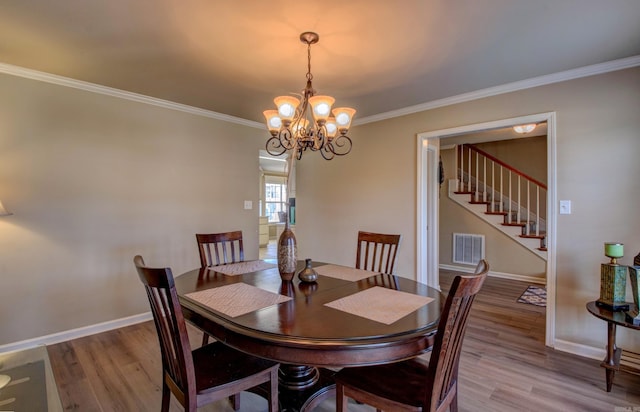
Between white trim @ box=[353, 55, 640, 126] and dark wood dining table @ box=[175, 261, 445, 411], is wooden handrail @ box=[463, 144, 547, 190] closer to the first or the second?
white trim @ box=[353, 55, 640, 126]

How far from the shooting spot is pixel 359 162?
400 cm

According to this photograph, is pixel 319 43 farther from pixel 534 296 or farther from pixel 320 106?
pixel 534 296

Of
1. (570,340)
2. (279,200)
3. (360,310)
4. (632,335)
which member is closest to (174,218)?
(360,310)

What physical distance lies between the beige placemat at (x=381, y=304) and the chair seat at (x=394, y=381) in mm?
263

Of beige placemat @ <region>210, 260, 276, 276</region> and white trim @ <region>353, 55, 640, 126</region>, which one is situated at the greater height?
white trim @ <region>353, 55, 640, 126</region>

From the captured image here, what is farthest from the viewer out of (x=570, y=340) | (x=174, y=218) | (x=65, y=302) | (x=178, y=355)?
(x=174, y=218)

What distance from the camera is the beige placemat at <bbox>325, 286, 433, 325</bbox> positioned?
4.48 ft

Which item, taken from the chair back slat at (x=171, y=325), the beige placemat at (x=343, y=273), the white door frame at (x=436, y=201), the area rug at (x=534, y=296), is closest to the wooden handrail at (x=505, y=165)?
the area rug at (x=534, y=296)

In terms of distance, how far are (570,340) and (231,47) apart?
3512mm

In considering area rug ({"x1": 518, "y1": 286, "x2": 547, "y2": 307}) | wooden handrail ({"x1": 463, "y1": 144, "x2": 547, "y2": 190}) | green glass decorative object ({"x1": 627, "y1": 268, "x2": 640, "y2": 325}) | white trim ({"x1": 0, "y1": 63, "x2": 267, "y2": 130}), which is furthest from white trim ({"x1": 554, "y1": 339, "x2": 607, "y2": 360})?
white trim ({"x1": 0, "y1": 63, "x2": 267, "y2": 130})

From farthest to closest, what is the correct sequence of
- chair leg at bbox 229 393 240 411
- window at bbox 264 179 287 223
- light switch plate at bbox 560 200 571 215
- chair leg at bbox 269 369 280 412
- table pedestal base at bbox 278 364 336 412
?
window at bbox 264 179 287 223, light switch plate at bbox 560 200 571 215, chair leg at bbox 229 393 240 411, table pedestal base at bbox 278 364 336 412, chair leg at bbox 269 369 280 412

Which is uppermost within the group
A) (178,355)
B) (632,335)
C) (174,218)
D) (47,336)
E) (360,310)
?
(174,218)

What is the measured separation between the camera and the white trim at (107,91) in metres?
2.52

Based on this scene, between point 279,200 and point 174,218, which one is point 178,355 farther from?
point 279,200
